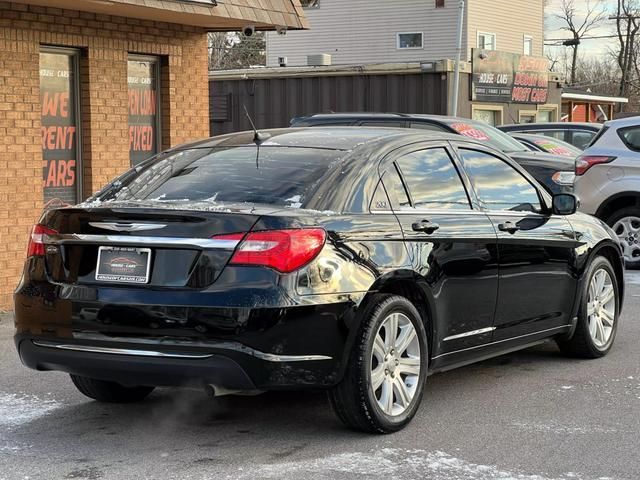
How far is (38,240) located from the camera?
5465 mm

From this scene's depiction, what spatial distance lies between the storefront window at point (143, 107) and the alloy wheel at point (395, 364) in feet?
23.5

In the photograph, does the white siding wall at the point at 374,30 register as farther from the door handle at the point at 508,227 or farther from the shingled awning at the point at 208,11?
the door handle at the point at 508,227

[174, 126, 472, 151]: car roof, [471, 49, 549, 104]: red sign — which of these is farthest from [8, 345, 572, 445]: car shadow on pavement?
[471, 49, 549, 104]: red sign

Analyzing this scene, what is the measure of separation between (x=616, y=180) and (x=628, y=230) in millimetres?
646

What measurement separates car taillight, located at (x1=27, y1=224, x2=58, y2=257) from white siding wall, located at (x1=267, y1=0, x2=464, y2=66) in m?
30.0

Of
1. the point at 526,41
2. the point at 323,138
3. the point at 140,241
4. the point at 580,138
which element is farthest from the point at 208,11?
the point at 526,41

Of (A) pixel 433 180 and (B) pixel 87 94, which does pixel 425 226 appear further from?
(B) pixel 87 94

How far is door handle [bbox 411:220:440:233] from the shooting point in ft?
18.6

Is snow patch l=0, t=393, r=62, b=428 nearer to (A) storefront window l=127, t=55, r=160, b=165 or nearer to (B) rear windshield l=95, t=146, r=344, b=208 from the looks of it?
(B) rear windshield l=95, t=146, r=344, b=208

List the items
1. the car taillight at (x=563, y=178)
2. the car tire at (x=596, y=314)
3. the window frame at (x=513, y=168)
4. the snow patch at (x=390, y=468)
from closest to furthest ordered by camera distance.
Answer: the snow patch at (x=390, y=468) → the window frame at (x=513, y=168) → the car tire at (x=596, y=314) → the car taillight at (x=563, y=178)

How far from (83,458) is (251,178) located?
64.7 inches

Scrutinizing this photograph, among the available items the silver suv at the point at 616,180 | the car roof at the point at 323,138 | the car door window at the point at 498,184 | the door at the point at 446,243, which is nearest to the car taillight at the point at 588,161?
the silver suv at the point at 616,180

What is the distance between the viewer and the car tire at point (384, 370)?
5.18 m

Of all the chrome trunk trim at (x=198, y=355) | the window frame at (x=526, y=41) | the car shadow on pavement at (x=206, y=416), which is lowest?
the car shadow on pavement at (x=206, y=416)
